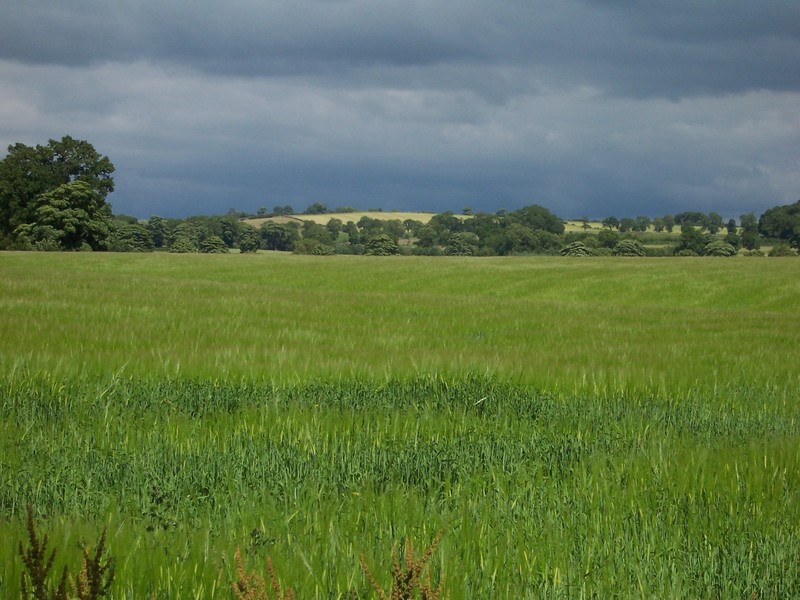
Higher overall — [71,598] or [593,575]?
[71,598]

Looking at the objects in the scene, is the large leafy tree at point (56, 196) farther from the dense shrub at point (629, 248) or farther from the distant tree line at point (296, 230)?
the dense shrub at point (629, 248)

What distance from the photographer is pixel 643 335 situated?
1523 cm

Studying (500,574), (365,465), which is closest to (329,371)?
(365,465)

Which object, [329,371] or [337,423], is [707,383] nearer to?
[329,371]

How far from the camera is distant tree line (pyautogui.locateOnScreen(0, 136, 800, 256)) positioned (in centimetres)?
7931

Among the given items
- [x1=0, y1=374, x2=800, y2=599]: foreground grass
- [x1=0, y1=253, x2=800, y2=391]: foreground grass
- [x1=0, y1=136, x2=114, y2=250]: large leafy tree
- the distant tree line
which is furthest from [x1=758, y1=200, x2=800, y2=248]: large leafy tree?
[x1=0, y1=374, x2=800, y2=599]: foreground grass

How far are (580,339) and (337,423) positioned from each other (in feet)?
28.9

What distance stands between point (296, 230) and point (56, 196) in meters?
83.3

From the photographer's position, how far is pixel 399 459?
5340 millimetres

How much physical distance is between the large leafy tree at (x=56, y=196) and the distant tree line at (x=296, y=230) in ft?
0.37

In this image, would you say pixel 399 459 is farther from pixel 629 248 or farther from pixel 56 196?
pixel 629 248

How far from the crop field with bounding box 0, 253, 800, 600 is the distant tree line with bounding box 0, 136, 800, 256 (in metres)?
72.2

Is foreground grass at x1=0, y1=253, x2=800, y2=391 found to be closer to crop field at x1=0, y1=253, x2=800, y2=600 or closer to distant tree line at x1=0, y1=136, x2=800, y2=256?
crop field at x1=0, y1=253, x2=800, y2=600

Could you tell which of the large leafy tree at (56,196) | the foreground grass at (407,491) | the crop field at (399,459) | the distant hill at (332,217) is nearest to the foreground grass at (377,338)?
the crop field at (399,459)
